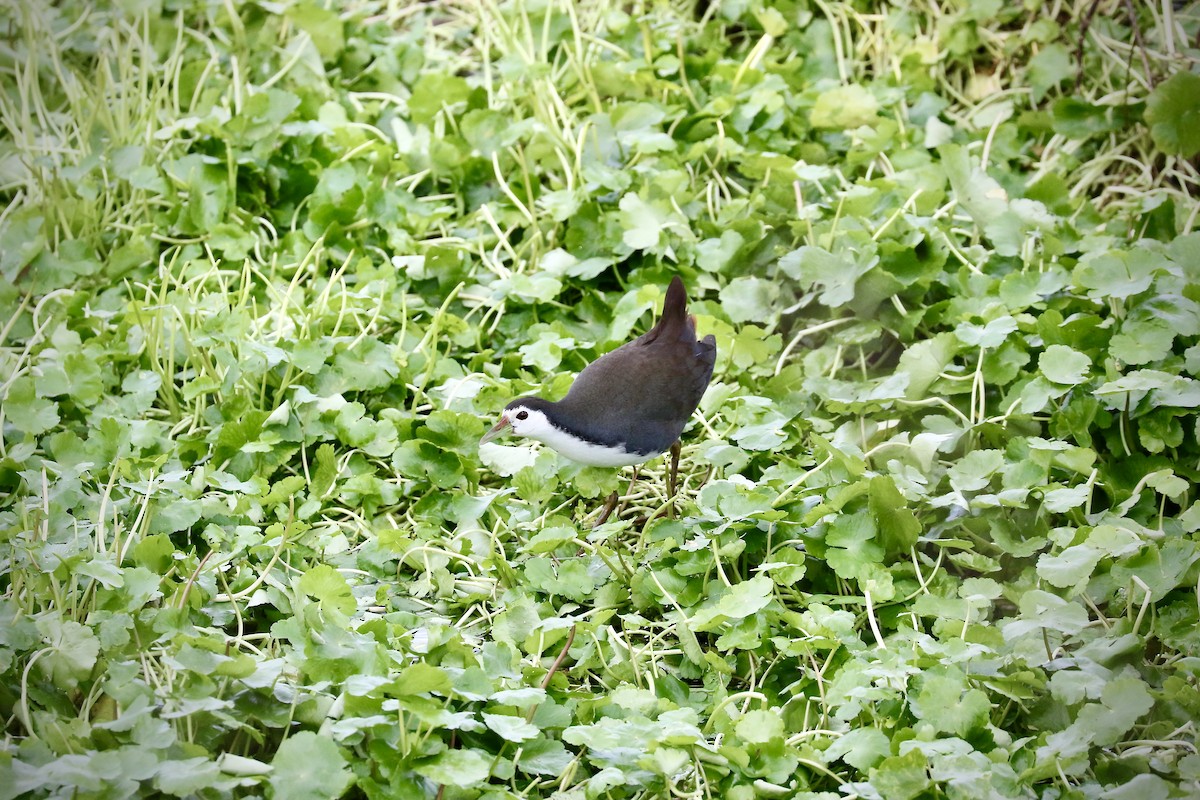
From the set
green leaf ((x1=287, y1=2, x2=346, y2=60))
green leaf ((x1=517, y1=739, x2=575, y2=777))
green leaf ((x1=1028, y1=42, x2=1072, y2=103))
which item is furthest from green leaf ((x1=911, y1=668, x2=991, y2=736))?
green leaf ((x1=287, y1=2, x2=346, y2=60))

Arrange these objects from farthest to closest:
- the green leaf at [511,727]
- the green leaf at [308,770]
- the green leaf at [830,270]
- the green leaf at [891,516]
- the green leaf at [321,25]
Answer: the green leaf at [321,25] < the green leaf at [830,270] < the green leaf at [891,516] < the green leaf at [511,727] < the green leaf at [308,770]

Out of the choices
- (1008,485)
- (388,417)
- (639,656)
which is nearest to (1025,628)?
(1008,485)

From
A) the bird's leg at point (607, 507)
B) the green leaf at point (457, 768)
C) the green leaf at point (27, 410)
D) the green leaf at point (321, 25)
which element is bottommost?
the bird's leg at point (607, 507)

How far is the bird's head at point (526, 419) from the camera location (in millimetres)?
2684

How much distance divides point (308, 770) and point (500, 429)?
995 millimetres

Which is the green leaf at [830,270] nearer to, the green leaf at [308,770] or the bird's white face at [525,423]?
the bird's white face at [525,423]

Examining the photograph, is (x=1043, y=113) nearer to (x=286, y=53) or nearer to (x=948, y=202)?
(x=948, y=202)

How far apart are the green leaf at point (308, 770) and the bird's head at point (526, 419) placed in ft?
3.00

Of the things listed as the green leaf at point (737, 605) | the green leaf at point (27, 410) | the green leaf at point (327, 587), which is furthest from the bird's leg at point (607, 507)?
the green leaf at point (27, 410)

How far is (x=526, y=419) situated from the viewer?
2707 mm

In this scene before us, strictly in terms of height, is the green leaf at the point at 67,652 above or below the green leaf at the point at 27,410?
above

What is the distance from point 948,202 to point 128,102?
2570 millimetres

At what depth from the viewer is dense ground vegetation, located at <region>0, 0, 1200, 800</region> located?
212 cm

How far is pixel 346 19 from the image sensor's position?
457 cm
